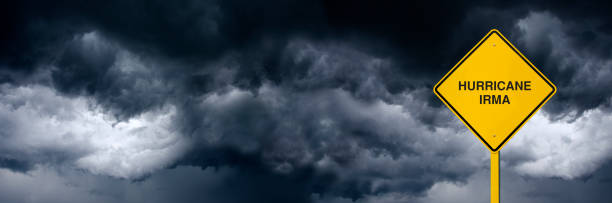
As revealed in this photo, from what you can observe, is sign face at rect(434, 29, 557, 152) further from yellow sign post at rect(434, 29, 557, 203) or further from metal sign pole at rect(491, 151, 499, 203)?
metal sign pole at rect(491, 151, 499, 203)

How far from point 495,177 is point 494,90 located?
3.90 ft

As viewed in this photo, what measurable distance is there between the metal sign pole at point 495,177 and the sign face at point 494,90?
0.36 ft

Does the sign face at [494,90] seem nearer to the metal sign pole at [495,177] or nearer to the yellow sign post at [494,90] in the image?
the yellow sign post at [494,90]

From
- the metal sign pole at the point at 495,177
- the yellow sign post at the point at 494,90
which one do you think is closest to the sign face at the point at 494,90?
the yellow sign post at the point at 494,90

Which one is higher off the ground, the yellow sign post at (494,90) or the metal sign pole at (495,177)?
the yellow sign post at (494,90)

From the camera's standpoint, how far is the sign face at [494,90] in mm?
5953

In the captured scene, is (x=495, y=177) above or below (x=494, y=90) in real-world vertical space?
below

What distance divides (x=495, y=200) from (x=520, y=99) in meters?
1.46

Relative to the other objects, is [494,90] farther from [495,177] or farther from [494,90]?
[495,177]

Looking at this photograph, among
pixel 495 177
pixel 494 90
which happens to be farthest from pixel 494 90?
pixel 495 177

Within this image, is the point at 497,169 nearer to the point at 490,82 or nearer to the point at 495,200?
the point at 495,200

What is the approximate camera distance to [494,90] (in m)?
5.96

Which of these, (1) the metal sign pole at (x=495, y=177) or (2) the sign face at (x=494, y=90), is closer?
(1) the metal sign pole at (x=495, y=177)

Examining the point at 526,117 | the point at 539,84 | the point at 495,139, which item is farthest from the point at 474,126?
the point at 539,84
